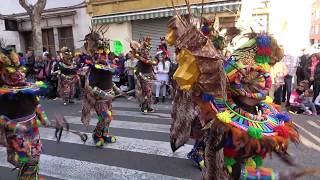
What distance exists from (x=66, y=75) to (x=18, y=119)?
765cm

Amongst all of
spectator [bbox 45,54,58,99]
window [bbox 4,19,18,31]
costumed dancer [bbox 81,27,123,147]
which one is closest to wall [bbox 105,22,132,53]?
spectator [bbox 45,54,58,99]

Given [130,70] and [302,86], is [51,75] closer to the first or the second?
[130,70]

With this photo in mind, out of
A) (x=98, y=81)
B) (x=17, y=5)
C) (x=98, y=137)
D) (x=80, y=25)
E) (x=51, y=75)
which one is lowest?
(x=98, y=137)

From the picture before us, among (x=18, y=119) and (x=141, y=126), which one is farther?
(x=141, y=126)

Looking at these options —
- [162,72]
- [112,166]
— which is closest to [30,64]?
[162,72]

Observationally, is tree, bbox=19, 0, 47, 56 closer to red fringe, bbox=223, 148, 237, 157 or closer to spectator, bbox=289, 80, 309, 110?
spectator, bbox=289, 80, 309, 110

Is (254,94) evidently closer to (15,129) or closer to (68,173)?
(15,129)

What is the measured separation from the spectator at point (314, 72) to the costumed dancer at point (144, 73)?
14.0 feet

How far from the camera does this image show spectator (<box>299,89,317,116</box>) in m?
8.77

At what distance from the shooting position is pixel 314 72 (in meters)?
9.59

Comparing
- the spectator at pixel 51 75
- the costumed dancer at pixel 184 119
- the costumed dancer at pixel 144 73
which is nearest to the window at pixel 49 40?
the spectator at pixel 51 75

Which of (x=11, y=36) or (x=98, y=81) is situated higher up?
(x=11, y=36)

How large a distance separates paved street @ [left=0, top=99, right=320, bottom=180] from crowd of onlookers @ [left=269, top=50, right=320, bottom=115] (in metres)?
0.94

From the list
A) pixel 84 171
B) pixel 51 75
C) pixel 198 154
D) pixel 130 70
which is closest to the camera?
pixel 198 154
